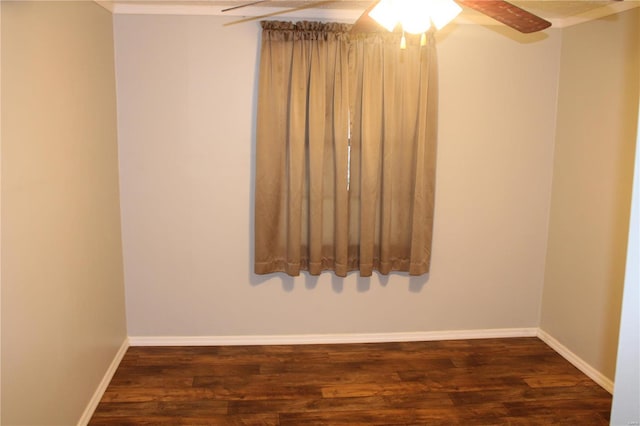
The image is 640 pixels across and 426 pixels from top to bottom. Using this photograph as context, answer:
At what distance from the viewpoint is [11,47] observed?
185 centimetres

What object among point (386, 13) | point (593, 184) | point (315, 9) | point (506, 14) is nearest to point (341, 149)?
point (315, 9)

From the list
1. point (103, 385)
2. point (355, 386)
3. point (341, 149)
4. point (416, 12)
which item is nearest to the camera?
point (416, 12)

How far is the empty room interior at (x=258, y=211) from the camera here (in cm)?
287

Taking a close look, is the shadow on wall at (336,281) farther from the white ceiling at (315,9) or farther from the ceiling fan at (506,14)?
the ceiling fan at (506,14)

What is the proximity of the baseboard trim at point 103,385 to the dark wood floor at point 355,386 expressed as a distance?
0.13ft

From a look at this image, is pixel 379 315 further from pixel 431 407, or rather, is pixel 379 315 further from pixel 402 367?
pixel 431 407

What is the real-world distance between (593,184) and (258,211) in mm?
2291

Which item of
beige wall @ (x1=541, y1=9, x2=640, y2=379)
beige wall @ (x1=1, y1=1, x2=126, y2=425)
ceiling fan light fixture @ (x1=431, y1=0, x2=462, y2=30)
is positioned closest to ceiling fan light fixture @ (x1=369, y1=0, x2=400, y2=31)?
ceiling fan light fixture @ (x1=431, y1=0, x2=462, y2=30)

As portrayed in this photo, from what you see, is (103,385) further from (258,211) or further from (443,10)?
(443,10)

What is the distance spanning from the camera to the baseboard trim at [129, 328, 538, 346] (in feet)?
11.6

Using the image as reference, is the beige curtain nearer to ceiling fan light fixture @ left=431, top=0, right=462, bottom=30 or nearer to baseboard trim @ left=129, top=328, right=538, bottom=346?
baseboard trim @ left=129, top=328, right=538, bottom=346

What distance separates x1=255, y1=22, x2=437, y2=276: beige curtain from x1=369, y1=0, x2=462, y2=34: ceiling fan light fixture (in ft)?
4.14

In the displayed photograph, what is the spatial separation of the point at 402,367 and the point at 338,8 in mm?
2517

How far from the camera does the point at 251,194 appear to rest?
343cm
